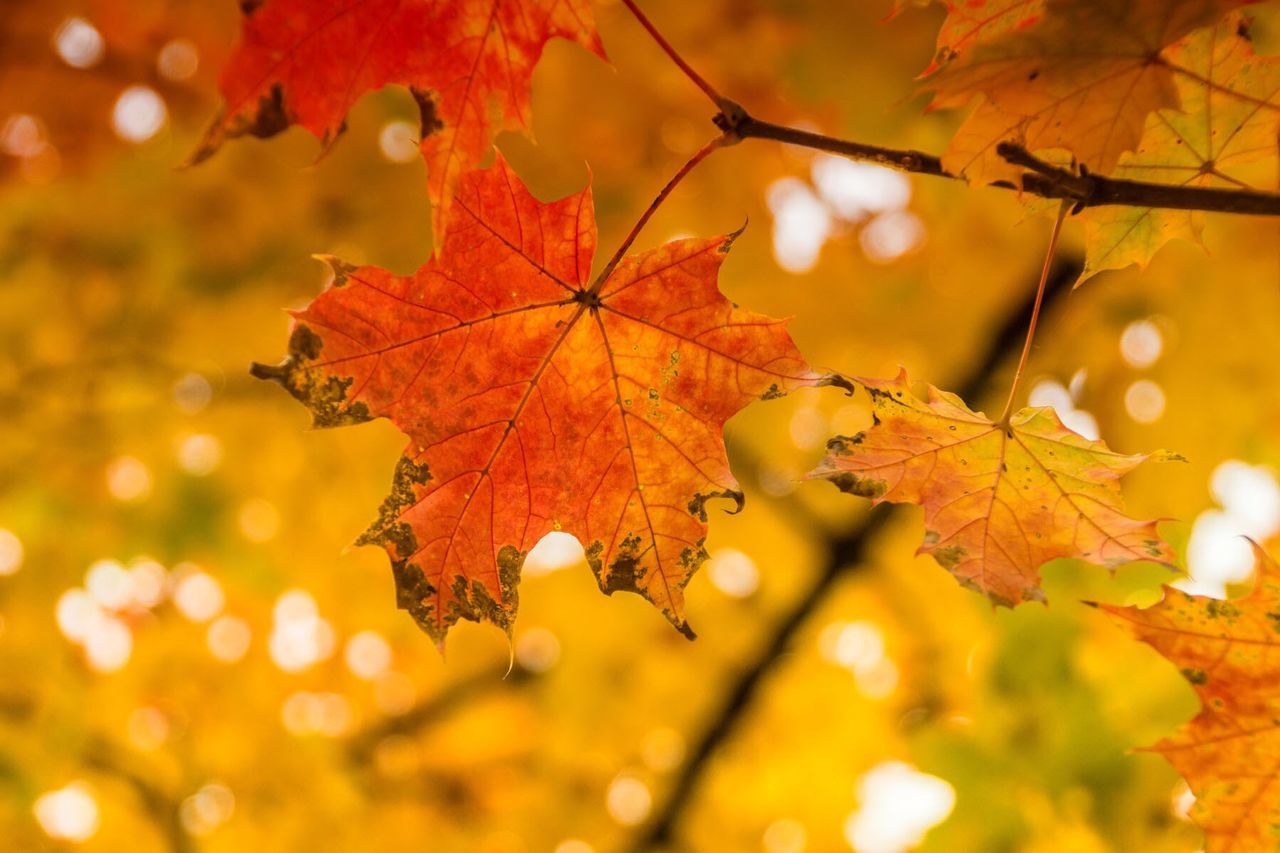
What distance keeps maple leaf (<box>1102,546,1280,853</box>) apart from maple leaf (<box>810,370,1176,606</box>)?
16cm

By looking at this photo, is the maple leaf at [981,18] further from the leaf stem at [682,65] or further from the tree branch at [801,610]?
the tree branch at [801,610]

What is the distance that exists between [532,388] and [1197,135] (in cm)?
86

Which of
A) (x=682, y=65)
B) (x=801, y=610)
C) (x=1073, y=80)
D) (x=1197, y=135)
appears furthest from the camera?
(x=801, y=610)

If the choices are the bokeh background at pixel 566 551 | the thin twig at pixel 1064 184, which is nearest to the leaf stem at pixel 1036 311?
the thin twig at pixel 1064 184

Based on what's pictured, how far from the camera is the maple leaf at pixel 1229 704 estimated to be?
109cm

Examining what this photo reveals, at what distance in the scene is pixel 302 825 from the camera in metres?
3.71

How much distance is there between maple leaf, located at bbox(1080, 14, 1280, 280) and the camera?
3.37ft

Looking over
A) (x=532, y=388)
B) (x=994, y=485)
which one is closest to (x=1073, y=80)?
(x=994, y=485)

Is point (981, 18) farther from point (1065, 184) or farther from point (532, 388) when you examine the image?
point (532, 388)

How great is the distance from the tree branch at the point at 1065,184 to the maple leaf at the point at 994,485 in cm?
26

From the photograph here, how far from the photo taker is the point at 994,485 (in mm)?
1085

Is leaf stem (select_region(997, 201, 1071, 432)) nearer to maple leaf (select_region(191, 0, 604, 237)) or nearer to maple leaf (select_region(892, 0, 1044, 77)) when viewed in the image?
maple leaf (select_region(892, 0, 1044, 77))

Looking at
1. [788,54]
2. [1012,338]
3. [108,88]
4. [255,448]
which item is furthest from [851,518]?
[108,88]

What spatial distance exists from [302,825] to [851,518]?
2.64 m
